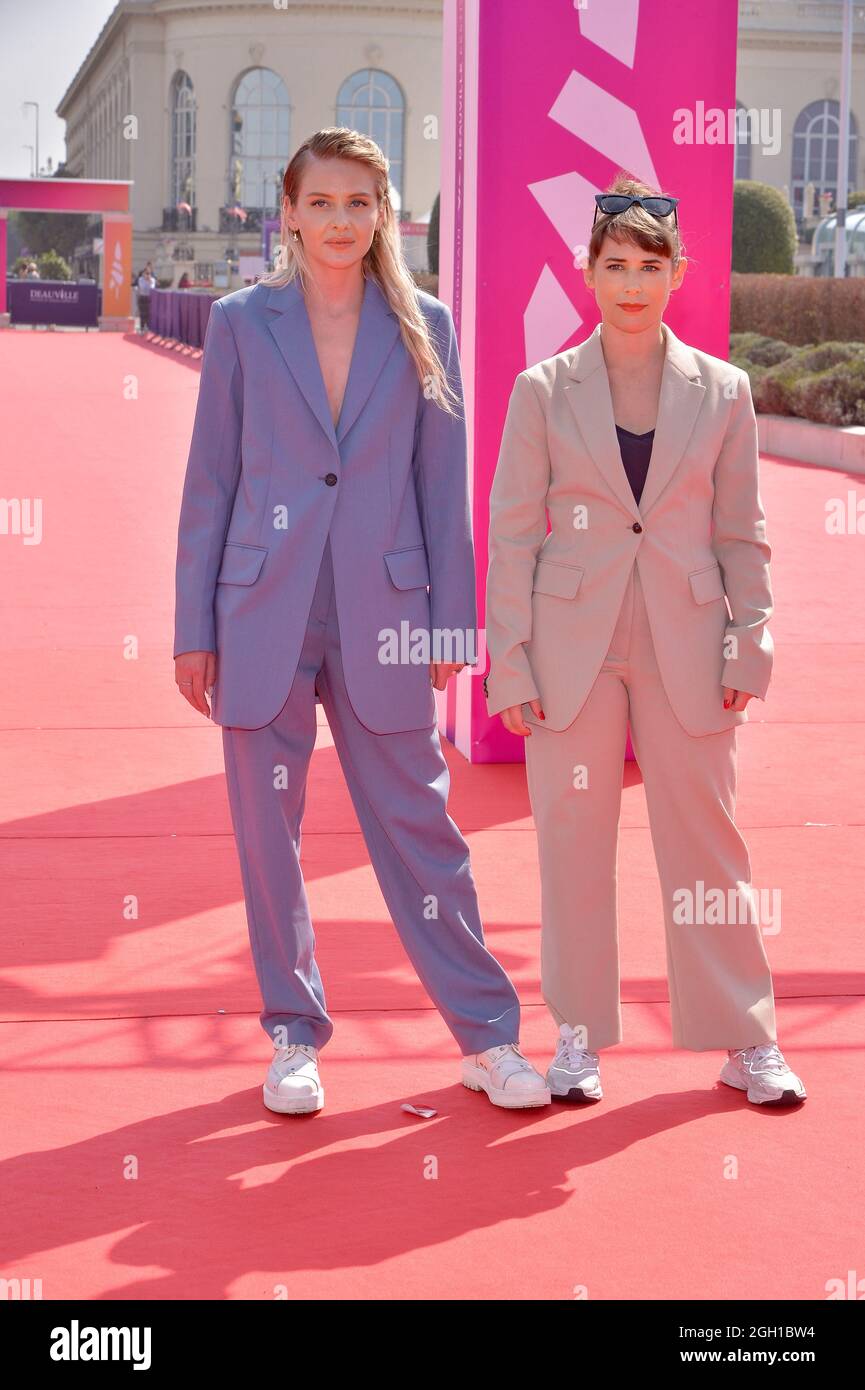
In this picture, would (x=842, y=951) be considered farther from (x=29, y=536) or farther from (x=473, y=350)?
(x=29, y=536)

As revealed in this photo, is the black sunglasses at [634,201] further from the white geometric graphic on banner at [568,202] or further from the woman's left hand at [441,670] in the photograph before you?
the white geometric graphic on banner at [568,202]

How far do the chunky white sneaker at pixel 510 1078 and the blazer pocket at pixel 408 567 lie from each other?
40.4 inches

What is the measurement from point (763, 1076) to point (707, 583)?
1.09 metres

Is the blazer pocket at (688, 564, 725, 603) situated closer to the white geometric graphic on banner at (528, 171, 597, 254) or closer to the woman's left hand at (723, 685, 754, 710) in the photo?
the woman's left hand at (723, 685, 754, 710)

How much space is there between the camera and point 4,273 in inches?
2060

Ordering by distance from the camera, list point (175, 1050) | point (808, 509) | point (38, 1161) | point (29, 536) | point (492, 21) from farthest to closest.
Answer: point (808, 509)
point (29, 536)
point (492, 21)
point (175, 1050)
point (38, 1161)

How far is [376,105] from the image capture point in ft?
257

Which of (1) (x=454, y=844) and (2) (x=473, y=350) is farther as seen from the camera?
(2) (x=473, y=350)

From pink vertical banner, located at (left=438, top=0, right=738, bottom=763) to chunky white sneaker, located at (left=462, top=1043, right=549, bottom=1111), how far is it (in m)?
3.24

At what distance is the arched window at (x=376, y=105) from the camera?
77688 mm
